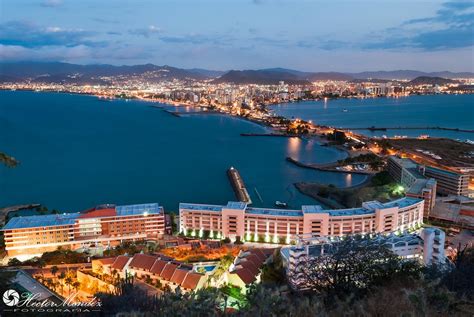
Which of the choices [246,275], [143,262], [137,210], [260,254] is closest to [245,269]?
[246,275]

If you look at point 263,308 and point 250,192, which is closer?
point 263,308

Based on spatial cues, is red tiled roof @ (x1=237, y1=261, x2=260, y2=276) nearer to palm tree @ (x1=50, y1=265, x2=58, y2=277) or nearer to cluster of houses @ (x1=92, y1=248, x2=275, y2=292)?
cluster of houses @ (x1=92, y1=248, x2=275, y2=292)

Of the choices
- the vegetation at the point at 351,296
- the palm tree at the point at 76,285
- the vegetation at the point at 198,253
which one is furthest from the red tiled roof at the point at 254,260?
the palm tree at the point at 76,285

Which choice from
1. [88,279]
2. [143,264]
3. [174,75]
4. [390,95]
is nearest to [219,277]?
[143,264]

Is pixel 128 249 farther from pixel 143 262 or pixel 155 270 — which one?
pixel 155 270

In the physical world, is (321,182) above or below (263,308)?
below

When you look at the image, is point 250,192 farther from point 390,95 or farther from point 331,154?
point 390,95
